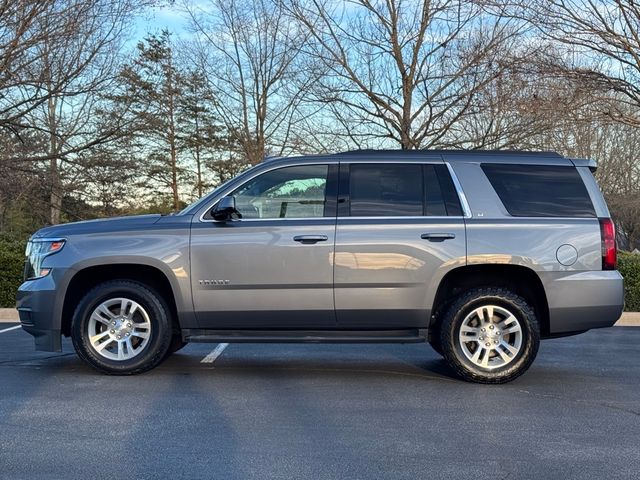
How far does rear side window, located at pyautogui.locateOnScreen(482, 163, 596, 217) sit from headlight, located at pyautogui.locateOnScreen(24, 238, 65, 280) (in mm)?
3924

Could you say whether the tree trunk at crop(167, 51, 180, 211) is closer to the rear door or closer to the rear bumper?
the rear door

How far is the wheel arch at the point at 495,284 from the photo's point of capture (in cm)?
666

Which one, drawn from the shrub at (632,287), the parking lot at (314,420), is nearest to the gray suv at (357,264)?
the parking lot at (314,420)

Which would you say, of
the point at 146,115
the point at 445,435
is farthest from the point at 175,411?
the point at 146,115

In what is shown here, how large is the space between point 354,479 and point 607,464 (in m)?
1.54

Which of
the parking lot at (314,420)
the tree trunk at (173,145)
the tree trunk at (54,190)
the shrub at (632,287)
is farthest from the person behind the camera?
the tree trunk at (173,145)

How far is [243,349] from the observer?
8414mm

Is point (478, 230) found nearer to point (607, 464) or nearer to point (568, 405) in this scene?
point (568, 405)

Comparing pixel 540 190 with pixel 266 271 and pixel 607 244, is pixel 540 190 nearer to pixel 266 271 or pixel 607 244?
pixel 607 244

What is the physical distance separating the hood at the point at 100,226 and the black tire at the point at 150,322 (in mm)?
512

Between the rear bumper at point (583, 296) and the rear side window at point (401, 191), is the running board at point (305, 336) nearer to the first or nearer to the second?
the rear side window at point (401, 191)

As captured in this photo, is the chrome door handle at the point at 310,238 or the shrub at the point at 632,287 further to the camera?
the shrub at the point at 632,287

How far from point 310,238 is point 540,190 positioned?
214 cm

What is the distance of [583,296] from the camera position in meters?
6.48
